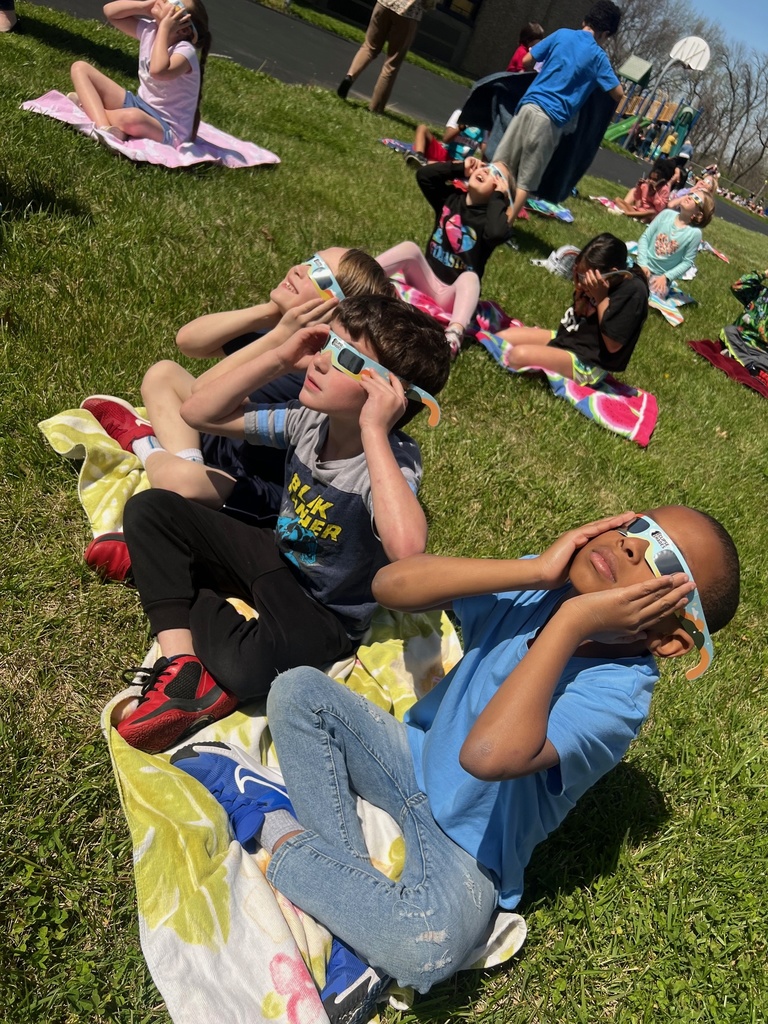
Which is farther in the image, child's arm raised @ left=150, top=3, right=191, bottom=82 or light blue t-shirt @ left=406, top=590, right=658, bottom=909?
child's arm raised @ left=150, top=3, right=191, bottom=82

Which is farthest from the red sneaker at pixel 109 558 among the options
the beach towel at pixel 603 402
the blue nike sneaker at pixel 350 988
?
the beach towel at pixel 603 402

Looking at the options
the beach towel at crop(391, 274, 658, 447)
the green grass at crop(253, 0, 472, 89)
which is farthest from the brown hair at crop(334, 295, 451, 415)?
the green grass at crop(253, 0, 472, 89)

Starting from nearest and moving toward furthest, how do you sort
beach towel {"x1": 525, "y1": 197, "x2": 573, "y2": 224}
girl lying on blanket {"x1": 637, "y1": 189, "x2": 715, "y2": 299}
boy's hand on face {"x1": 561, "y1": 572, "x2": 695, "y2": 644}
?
boy's hand on face {"x1": 561, "y1": 572, "x2": 695, "y2": 644}
girl lying on blanket {"x1": 637, "y1": 189, "x2": 715, "y2": 299}
beach towel {"x1": 525, "y1": 197, "x2": 573, "y2": 224}

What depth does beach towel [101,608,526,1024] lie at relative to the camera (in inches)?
71.2

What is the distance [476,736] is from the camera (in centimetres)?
175

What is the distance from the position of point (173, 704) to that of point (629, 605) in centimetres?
140

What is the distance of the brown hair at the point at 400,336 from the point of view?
2.49 metres

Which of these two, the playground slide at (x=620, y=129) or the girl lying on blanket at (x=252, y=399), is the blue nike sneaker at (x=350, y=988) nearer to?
the girl lying on blanket at (x=252, y=399)

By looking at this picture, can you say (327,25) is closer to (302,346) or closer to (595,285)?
(595,285)

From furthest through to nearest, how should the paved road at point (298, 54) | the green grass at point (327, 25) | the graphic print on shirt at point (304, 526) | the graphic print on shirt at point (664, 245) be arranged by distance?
the green grass at point (327, 25), the paved road at point (298, 54), the graphic print on shirt at point (664, 245), the graphic print on shirt at point (304, 526)

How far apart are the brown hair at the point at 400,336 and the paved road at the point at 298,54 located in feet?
35.7

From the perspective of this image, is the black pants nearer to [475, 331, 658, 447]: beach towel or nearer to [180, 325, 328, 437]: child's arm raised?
[180, 325, 328, 437]: child's arm raised

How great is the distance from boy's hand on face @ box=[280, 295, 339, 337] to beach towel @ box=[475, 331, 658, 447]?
3.28m

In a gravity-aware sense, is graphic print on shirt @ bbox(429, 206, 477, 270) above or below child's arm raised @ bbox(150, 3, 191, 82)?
below
